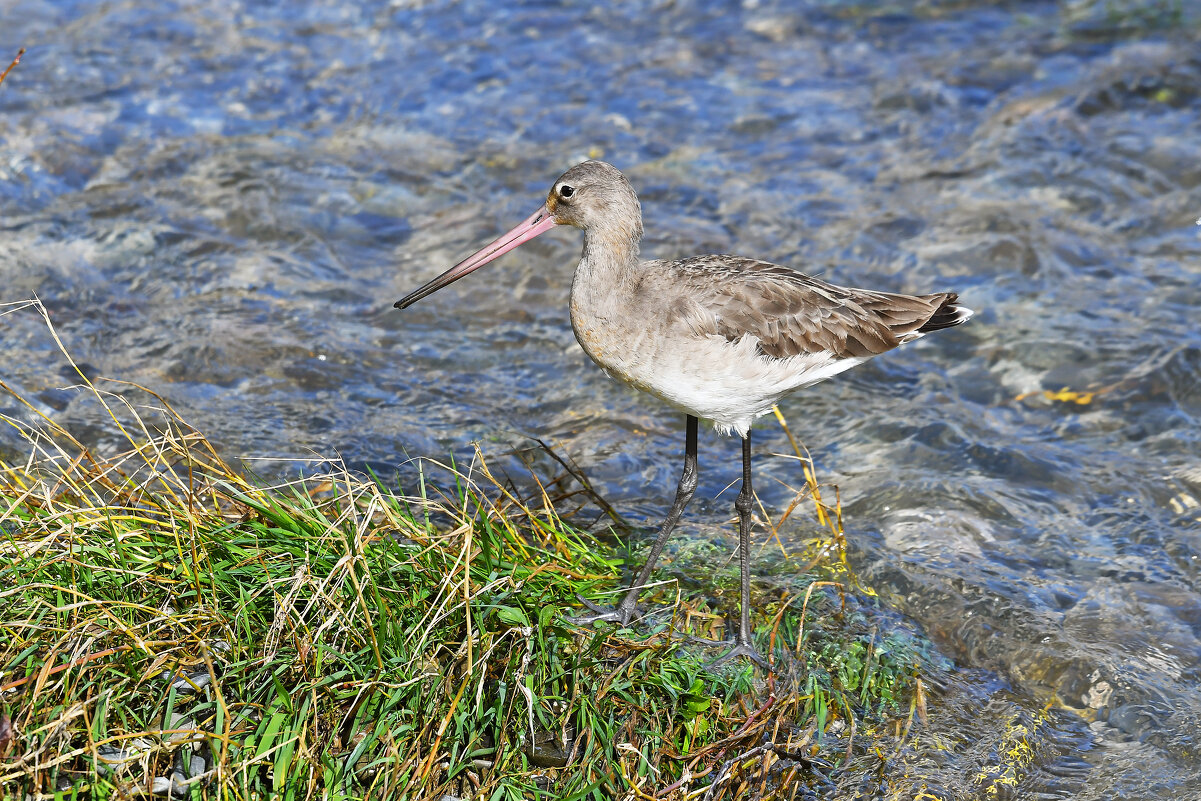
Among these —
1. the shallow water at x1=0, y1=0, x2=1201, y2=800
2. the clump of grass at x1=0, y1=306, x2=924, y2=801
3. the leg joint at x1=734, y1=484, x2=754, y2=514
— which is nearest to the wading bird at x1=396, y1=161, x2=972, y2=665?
the leg joint at x1=734, y1=484, x2=754, y2=514

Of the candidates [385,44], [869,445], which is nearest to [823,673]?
[869,445]

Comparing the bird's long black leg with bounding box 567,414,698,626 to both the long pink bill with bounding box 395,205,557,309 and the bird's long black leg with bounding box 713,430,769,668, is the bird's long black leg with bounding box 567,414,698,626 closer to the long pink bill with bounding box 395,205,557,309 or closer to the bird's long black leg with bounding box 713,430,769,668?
the bird's long black leg with bounding box 713,430,769,668

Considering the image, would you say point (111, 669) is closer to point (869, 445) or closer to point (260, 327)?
point (260, 327)

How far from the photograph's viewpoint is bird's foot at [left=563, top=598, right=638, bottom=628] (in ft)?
14.5

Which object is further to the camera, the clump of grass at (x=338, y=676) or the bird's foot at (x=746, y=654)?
the bird's foot at (x=746, y=654)

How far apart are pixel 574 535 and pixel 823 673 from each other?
1.31m

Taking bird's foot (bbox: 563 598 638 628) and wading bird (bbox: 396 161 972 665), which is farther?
wading bird (bbox: 396 161 972 665)

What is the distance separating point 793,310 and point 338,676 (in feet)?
8.61

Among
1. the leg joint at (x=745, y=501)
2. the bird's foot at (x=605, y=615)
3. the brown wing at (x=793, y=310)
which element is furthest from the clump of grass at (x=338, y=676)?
the brown wing at (x=793, y=310)

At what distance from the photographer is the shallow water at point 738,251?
19.3 feet

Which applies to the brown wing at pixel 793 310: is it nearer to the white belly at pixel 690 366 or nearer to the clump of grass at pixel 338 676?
the white belly at pixel 690 366

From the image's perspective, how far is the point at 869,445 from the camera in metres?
6.99

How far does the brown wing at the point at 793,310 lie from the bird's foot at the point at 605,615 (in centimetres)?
123

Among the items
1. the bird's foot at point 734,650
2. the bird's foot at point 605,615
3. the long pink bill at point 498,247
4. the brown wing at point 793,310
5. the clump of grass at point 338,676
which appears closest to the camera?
the clump of grass at point 338,676
